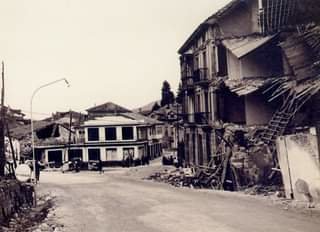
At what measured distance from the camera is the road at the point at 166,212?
16.4 metres

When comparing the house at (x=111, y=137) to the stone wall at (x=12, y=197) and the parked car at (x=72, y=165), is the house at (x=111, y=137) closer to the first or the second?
the parked car at (x=72, y=165)

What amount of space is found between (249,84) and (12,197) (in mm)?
16199

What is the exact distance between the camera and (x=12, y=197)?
21.5 meters

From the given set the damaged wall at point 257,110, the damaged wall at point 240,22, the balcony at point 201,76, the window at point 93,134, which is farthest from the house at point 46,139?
the damaged wall at point 257,110

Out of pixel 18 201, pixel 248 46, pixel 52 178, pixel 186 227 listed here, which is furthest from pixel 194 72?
pixel 186 227

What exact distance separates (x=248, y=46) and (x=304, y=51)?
23.3 feet

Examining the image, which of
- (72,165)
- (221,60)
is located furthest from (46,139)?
(221,60)

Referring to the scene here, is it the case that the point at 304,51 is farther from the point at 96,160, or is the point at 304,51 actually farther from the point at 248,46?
the point at 96,160

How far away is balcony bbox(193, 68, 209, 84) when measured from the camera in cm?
3497

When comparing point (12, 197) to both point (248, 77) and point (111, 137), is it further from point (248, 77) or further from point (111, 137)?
point (111, 137)

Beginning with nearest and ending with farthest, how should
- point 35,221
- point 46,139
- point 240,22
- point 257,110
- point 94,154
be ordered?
point 35,221
point 257,110
point 240,22
point 94,154
point 46,139

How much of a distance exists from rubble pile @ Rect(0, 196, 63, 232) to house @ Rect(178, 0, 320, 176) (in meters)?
11.8

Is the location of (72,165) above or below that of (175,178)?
above

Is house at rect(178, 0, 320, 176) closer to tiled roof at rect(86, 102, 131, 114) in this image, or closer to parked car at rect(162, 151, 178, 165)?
parked car at rect(162, 151, 178, 165)
